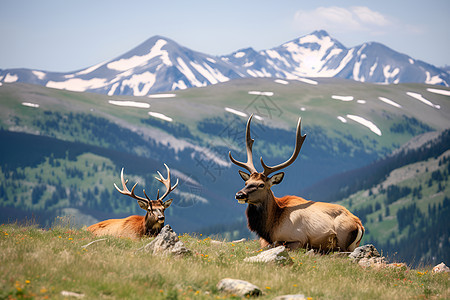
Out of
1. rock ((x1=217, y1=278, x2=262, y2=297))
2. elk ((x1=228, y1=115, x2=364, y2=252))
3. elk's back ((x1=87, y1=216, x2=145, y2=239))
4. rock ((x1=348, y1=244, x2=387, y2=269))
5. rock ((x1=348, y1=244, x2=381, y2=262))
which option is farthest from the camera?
elk's back ((x1=87, y1=216, x2=145, y2=239))

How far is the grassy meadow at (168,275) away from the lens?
34.3 feet

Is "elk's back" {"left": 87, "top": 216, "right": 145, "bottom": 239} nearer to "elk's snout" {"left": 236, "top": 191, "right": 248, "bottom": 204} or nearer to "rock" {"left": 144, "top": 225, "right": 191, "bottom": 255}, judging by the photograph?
"elk's snout" {"left": 236, "top": 191, "right": 248, "bottom": 204}

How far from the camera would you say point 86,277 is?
1094 cm

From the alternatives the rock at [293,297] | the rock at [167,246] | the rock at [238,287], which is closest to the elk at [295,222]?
the rock at [167,246]

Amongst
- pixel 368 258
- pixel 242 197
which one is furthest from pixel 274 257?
pixel 242 197

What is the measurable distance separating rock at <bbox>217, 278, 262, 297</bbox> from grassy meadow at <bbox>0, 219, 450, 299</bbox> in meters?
0.15

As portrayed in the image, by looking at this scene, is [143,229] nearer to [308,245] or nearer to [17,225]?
[17,225]

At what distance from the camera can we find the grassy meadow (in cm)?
1045

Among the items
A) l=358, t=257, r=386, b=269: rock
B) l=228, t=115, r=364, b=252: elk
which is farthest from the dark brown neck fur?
l=358, t=257, r=386, b=269: rock

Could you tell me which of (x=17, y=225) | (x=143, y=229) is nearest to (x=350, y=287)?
(x=143, y=229)

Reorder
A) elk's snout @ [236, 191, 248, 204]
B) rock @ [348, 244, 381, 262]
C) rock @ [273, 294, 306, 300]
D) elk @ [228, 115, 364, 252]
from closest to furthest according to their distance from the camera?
rock @ [273, 294, 306, 300] → rock @ [348, 244, 381, 262] → elk's snout @ [236, 191, 248, 204] → elk @ [228, 115, 364, 252]

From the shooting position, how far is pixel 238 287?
1106 cm

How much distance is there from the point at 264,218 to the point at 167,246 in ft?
14.2

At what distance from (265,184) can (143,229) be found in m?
6.17
